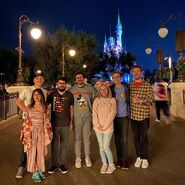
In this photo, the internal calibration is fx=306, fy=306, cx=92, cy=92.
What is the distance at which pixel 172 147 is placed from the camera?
25.1ft

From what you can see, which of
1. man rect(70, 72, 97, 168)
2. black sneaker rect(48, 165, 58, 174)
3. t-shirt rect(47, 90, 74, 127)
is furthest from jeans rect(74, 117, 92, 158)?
black sneaker rect(48, 165, 58, 174)

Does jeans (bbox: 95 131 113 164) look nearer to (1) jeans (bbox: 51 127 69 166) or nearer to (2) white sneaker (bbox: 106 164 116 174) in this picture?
(2) white sneaker (bbox: 106 164 116 174)

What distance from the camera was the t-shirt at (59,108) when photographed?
573cm

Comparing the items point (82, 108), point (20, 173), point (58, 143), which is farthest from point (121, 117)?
point (20, 173)

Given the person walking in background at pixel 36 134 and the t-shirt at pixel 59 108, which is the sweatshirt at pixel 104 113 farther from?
the person walking in background at pixel 36 134

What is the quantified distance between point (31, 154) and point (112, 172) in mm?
1520

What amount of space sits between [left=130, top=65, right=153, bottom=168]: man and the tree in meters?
26.5

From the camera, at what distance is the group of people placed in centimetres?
535

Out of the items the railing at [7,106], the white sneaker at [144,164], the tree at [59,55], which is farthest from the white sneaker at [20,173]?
the tree at [59,55]

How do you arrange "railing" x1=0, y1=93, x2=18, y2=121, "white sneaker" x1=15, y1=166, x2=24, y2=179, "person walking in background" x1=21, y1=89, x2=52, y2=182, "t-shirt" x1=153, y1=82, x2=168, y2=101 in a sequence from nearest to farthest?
"person walking in background" x1=21, y1=89, x2=52, y2=182, "white sneaker" x1=15, y1=166, x2=24, y2=179, "t-shirt" x1=153, y1=82, x2=168, y2=101, "railing" x1=0, y1=93, x2=18, y2=121

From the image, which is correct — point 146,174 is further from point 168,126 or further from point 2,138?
point 168,126

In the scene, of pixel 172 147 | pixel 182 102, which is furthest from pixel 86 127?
pixel 182 102

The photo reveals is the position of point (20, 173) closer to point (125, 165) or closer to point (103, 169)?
point (103, 169)

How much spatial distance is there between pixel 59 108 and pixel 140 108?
1.59 m
